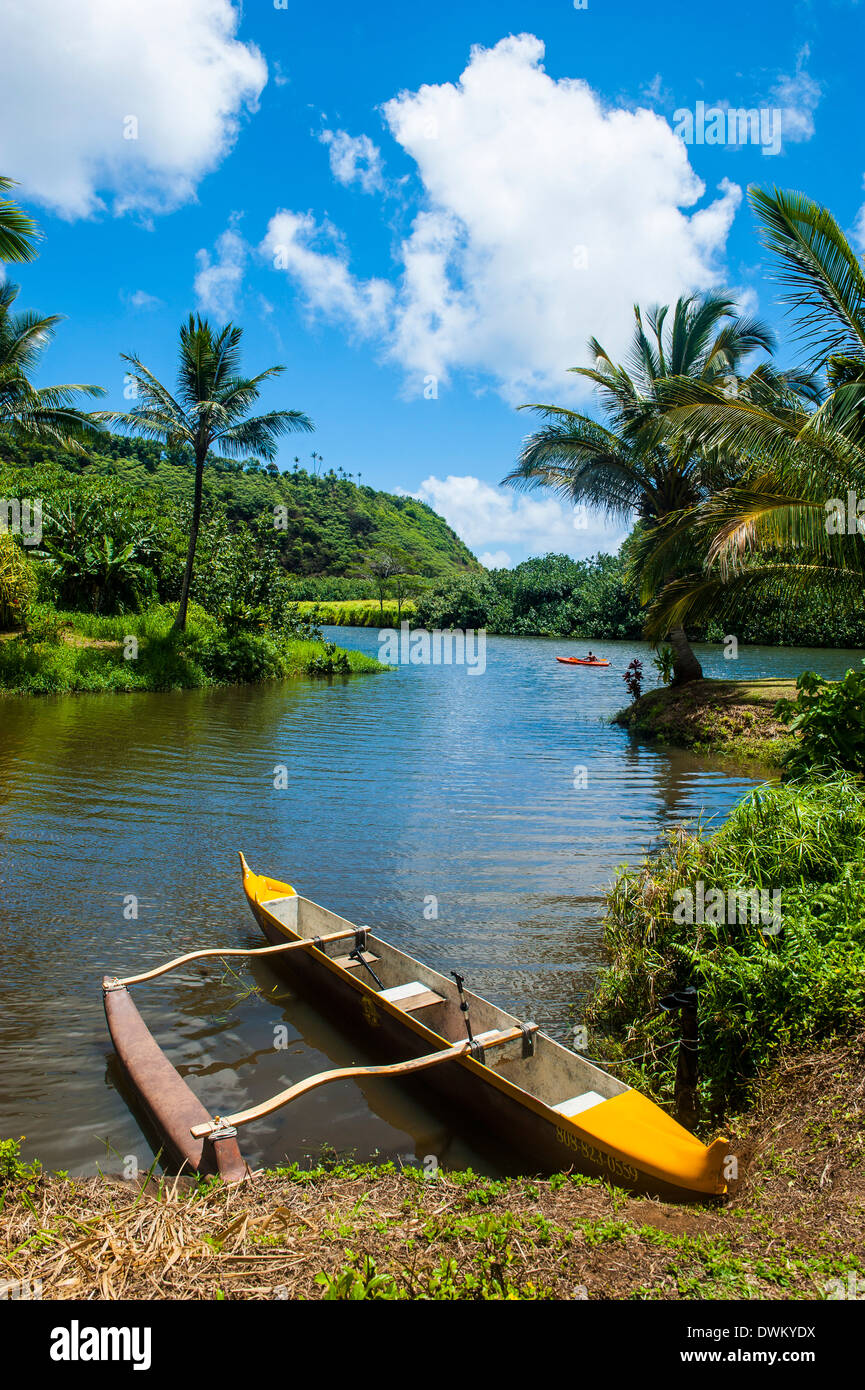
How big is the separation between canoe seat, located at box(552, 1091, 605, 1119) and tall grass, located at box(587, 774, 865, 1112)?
81cm

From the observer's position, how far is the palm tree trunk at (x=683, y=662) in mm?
19969

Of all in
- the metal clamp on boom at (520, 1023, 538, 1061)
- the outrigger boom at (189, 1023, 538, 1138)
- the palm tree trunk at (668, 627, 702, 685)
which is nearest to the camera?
the outrigger boom at (189, 1023, 538, 1138)

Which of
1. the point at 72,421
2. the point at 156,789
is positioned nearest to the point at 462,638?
the point at 72,421

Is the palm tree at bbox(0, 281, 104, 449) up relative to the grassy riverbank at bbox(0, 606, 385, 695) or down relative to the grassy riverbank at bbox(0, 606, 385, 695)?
up

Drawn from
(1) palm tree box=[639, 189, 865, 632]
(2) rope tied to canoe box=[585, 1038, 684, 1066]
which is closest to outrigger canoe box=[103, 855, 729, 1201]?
(2) rope tied to canoe box=[585, 1038, 684, 1066]

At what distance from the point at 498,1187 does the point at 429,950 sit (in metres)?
3.57

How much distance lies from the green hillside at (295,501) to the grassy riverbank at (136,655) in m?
5.02

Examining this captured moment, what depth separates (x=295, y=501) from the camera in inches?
3991

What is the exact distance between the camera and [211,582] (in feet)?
109

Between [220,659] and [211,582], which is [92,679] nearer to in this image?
[220,659]

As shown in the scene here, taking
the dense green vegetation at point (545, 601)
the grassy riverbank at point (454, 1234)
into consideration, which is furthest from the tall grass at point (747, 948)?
the dense green vegetation at point (545, 601)

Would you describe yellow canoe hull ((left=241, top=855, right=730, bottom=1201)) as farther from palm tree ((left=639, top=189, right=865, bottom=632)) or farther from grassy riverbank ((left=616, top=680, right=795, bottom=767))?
grassy riverbank ((left=616, top=680, right=795, bottom=767))

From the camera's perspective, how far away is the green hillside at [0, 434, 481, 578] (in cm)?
4650

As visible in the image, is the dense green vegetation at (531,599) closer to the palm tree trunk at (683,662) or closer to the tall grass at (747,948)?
the palm tree trunk at (683,662)
